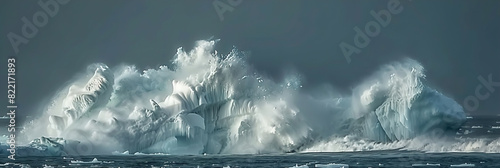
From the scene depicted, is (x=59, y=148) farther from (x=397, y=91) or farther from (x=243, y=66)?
(x=397, y=91)

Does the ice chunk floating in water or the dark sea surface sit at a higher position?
the ice chunk floating in water

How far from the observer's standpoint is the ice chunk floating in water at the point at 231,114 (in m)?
68.7

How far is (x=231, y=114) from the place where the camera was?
6994 cm

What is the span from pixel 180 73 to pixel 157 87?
244 centimetres

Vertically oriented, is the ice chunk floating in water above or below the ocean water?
above

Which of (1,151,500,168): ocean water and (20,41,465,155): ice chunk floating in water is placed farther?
(20,41,465,155): ice chunk floating in water

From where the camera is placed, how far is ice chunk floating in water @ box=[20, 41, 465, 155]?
6869 centimetres

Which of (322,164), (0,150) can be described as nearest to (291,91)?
(322,164)

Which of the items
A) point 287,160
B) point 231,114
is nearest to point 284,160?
point 287,160

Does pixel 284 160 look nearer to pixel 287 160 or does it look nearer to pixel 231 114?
pixel 287 160

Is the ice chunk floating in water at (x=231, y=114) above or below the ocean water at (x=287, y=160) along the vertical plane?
above

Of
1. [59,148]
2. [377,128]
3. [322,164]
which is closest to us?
[322,164]

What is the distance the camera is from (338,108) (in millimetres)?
72938

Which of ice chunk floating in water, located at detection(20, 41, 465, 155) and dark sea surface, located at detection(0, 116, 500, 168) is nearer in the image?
dark sea surface, located at detection(0, 116, 500, 168)
